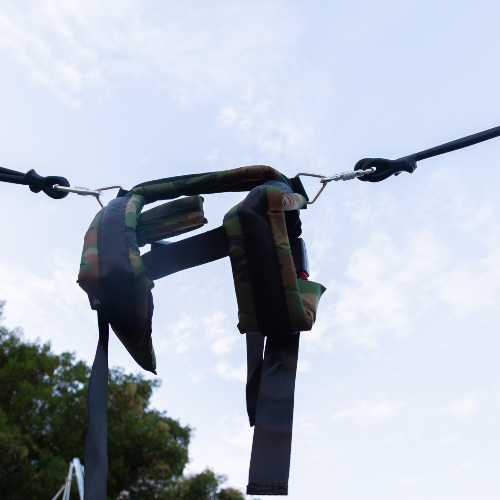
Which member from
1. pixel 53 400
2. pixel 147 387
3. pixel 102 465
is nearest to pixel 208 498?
pixel 147 387

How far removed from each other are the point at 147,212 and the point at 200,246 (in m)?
0.36

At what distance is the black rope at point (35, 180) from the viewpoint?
106 inches

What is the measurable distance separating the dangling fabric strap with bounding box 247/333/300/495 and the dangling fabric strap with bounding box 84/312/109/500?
0.57 m

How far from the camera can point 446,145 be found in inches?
98.0

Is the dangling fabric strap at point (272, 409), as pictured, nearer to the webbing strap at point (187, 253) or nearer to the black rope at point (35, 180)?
the webbing strap at point (187, 253)

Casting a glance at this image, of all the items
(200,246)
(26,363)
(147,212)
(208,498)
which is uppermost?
(26,363)

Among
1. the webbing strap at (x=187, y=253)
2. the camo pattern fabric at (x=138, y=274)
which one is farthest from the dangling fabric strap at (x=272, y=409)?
the camo pattern fabric at (x=138, y=274)

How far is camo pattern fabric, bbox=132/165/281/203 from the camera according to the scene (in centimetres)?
230

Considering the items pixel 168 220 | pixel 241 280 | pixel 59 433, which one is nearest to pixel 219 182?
pixel 168 220

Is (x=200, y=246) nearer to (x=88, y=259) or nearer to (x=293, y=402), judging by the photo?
(x=88, y=259)

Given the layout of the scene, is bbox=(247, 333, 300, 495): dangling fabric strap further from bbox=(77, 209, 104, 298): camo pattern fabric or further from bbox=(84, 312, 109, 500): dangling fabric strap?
bbox=(77, 209, 104, 298): camo pattern fabric

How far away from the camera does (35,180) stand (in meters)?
2.71

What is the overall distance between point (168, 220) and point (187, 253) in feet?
0.82

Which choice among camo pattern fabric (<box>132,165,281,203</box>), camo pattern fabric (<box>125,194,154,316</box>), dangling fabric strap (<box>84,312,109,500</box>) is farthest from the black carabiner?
dangling fabric strap (<box>84,312,109,500</box>)
